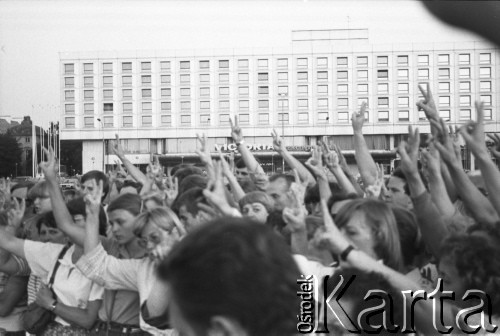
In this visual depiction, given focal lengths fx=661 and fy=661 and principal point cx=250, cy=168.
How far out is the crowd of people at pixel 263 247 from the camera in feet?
2.70

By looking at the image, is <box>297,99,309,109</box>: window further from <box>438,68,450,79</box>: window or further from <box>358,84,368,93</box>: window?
<box>438,68,450,79</box>: window

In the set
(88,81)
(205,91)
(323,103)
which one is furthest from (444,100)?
(88,81)

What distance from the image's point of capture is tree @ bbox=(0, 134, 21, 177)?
8.13 ft

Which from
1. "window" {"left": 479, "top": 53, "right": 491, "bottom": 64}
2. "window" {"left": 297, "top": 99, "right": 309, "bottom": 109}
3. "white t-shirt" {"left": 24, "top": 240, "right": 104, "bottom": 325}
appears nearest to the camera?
"window" {"left": 479, "top": 53, "right": 491, "bottom": 64}

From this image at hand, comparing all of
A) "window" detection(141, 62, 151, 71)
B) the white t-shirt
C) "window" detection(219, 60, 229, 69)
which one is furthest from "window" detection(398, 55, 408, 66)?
the white t-shirt

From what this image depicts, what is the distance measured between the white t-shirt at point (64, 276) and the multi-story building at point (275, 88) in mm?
407

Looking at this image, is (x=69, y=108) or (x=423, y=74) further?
(x=69, y=108)

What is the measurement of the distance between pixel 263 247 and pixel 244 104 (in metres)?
1.39

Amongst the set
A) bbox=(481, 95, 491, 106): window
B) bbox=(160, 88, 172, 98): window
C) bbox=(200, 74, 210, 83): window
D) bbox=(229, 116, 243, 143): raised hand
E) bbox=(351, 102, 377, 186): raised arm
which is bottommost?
bbox=(351, 102, 377, 186): raised arm

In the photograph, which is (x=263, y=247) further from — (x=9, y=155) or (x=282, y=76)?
(x=9, y=155)

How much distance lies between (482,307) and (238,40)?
1.14 m

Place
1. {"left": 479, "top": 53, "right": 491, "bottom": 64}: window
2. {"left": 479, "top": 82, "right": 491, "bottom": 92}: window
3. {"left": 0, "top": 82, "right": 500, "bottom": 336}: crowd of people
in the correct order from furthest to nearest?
1. {"left": 479, "top": 82, "right": 491, "bottom": 92}: window
2. {"left": 479, "top": 53, "right": 491, "bottom": 64}: window
3. {"left": 0, "top": 82, "right": 500, "bottom": 336}: crowd of people

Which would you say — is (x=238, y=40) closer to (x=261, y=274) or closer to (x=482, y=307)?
(x=482, y=307)

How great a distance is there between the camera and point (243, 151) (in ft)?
7.84
